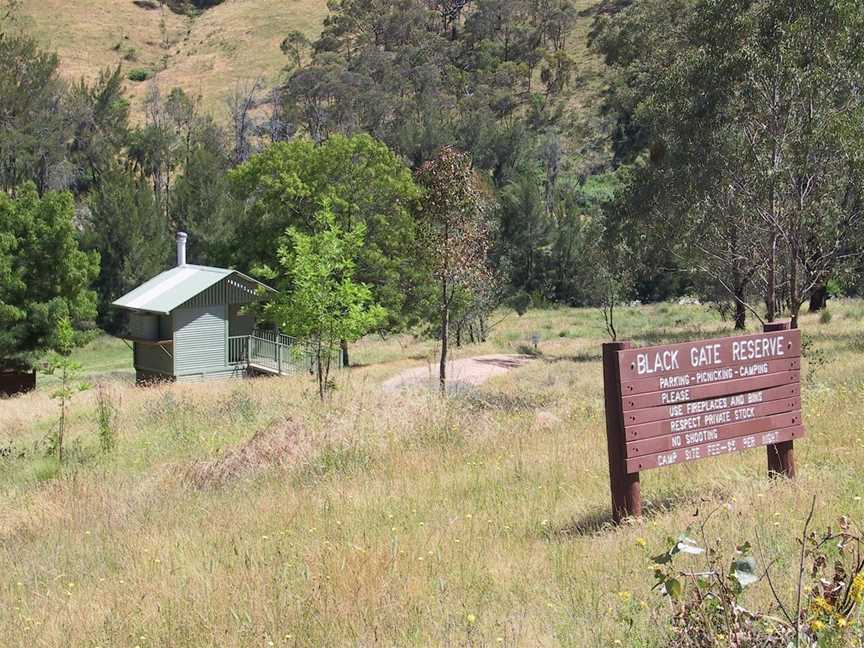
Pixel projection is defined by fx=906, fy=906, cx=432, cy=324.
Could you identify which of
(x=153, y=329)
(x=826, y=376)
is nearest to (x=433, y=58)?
(x=153, y=329)

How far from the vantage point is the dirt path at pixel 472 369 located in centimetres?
2666

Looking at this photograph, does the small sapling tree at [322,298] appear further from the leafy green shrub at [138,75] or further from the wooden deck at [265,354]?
the leafy green shrub at [138,75]

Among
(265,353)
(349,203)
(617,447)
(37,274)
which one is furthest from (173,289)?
(617,447)

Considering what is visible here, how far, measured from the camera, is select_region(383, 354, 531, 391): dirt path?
26.7 metres

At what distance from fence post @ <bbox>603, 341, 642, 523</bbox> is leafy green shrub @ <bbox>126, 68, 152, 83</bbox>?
106m

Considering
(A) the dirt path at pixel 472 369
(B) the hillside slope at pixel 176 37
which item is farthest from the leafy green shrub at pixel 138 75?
(A) the dirt path at pixel 472 369

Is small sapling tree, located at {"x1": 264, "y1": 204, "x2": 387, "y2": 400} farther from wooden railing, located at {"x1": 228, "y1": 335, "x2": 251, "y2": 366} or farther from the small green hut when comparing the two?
wooden railing, located at {"x1": 228, "y1": 335, "x2": 251, "y2": 366}

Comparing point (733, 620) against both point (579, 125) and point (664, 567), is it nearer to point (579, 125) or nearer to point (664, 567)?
point (664, 567)

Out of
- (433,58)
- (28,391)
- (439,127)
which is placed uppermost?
(433,58)

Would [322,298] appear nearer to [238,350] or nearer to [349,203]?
[349,203]

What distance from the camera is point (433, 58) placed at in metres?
84.4

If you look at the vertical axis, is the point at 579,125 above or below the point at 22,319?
above

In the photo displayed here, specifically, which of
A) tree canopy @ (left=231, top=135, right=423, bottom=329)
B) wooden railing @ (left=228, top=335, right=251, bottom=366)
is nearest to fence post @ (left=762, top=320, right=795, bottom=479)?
tree canopy @ (left=231, top=135, right=423, bottom=329)

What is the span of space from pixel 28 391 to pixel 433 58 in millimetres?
59000
